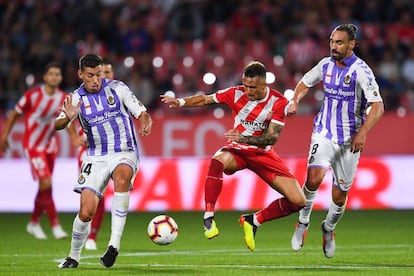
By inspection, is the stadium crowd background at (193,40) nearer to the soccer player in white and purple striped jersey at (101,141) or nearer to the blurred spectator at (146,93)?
the blurred spectator at (146,93)

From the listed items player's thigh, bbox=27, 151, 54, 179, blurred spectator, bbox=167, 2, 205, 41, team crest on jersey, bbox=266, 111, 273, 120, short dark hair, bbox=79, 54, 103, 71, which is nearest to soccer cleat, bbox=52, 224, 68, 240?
player's thigh, bbox=27, 151, 54, 179

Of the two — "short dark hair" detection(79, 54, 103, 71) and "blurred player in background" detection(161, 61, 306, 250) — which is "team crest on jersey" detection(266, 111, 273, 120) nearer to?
"blurred player in background" detection(161, 61, 306, 250)

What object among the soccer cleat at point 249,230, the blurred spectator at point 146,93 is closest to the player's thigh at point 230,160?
the soccer cleat at point 249,230

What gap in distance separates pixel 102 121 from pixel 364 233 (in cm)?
583

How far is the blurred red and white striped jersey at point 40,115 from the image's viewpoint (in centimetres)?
1563

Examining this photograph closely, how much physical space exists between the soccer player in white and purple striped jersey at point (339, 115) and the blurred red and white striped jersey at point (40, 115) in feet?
16.4

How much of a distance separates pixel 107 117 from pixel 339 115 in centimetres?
252

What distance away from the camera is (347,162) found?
38.9 feet

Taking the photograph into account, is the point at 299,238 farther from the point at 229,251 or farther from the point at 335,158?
the point at 229,251

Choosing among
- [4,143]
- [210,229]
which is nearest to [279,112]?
[210,229]

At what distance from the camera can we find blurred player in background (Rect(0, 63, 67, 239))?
1543cm

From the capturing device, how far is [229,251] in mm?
13094

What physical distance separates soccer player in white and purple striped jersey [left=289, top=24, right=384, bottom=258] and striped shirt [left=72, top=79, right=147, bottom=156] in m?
1.73

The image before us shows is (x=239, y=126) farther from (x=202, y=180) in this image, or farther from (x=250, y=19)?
(x=250, y=19)
